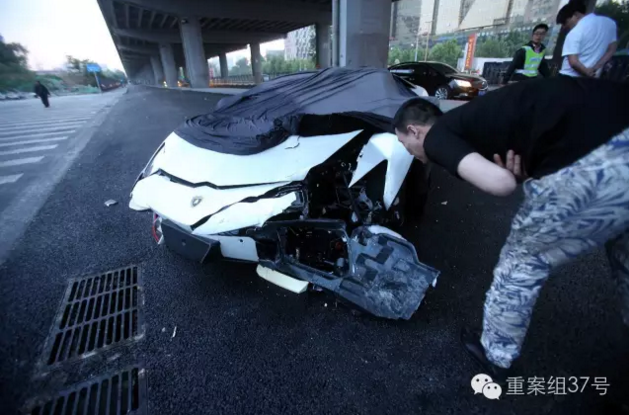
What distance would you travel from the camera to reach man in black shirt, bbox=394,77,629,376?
104cm

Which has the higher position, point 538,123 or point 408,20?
point 408,20

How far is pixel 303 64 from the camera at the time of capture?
193 feet

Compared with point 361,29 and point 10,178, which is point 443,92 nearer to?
point 361,29

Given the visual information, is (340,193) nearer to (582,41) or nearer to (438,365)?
(438,365)

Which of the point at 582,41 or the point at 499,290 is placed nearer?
the point at 499,290

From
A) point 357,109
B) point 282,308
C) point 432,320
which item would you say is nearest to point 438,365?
point 432,320

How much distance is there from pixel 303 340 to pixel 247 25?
32924 mm

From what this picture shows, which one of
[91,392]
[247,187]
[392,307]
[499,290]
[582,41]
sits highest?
[582,41]

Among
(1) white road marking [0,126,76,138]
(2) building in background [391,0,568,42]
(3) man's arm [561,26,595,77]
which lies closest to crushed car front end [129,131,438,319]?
(3) man's arm [561,26,595,77]

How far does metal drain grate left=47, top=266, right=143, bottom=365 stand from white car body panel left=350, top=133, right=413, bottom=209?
1.64 m

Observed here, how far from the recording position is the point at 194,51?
73.9 ft

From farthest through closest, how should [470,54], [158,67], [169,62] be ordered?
[158,67] → [169,62] → [470,54]

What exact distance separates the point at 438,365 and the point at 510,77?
15.7 feet

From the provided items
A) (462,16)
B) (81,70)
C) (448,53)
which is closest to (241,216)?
(448,53)
